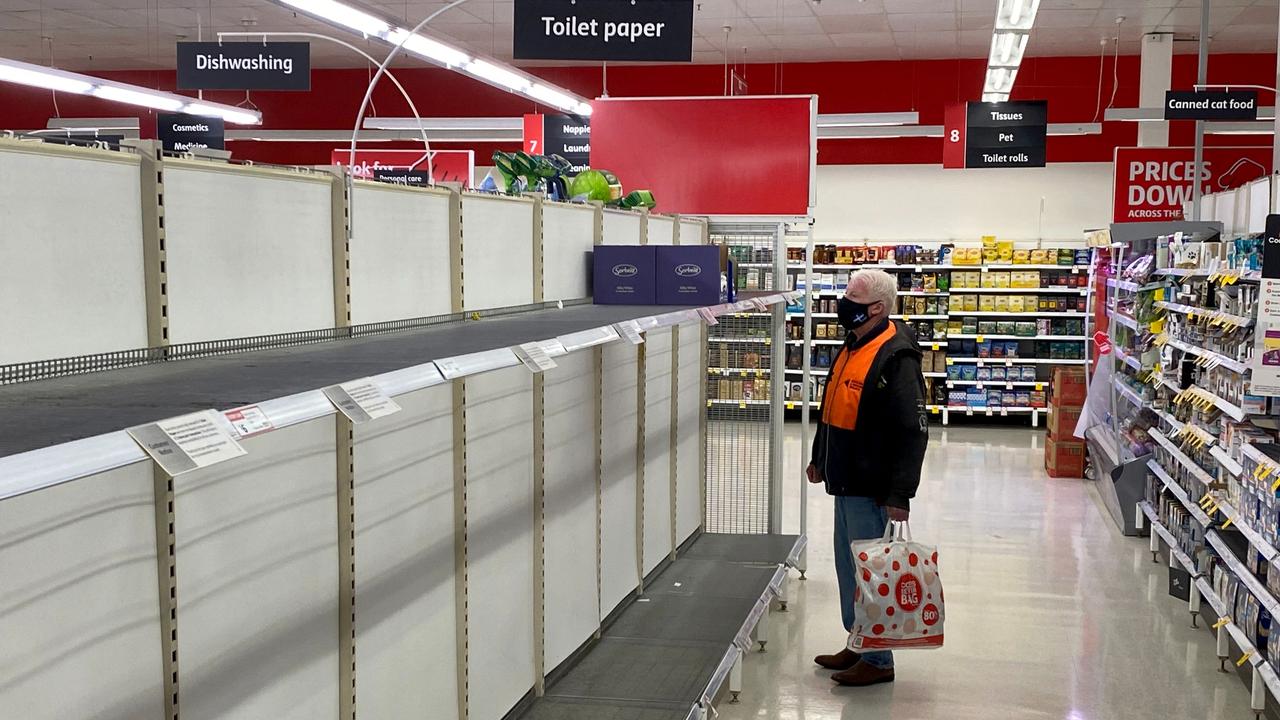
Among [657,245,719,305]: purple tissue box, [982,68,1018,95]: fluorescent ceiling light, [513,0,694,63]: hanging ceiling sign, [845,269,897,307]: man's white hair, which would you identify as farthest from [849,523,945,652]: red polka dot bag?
[982,68,1018,95]: fluorescent ceiling light

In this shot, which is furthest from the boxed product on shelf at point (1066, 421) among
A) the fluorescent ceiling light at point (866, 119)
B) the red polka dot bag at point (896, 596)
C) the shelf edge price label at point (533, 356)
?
the shelf edge price label at point (533, 356)

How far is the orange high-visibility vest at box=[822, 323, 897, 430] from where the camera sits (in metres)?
5.14

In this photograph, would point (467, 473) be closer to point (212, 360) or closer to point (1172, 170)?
point (212, 360)

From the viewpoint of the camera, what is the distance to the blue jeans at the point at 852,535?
17.2 feet

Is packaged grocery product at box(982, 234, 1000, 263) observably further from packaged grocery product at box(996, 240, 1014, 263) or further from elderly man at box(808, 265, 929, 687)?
elderly man at box(808, 265, 929, 687)

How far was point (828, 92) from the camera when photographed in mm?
15453

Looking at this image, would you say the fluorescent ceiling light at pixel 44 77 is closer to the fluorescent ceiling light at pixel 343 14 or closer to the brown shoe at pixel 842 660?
the fluorescent ceiling light at pixel 343 14

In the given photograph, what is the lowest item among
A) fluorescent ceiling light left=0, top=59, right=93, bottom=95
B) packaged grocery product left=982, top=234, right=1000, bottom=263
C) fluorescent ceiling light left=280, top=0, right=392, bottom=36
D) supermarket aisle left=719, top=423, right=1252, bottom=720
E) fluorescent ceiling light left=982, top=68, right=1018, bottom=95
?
supermarket aisle left=719, top=423, right=1252, bottom=720

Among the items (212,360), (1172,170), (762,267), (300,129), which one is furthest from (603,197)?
(300,129)

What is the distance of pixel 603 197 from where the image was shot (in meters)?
5.20

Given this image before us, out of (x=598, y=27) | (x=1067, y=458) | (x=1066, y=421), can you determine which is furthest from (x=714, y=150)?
(x=1067, y=458)

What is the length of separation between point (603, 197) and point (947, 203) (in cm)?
1079

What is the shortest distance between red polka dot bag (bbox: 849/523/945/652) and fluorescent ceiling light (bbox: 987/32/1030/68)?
19.5ft

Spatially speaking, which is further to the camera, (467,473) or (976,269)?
(976,269)
